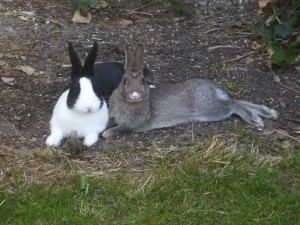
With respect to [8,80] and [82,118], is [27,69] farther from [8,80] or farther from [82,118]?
[82,118]

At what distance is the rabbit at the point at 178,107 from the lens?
582 cm

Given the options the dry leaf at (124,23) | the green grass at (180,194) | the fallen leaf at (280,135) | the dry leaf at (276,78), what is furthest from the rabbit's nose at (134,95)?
the dry leaf at (124,23)

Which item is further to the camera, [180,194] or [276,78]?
[276,78]

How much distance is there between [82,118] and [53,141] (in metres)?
0.26

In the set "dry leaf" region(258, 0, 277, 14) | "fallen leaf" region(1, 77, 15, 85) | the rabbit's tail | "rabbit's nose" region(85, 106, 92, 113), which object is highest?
"dry leaf" region(258, 0, 277, 14)

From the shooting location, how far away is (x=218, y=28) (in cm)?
731

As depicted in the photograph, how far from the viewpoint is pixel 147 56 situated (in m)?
6.77

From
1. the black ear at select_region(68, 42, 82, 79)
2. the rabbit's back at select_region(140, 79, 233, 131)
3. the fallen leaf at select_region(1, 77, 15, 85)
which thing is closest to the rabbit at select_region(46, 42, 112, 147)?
the black ear at select_region(68, 42, 82, 79)

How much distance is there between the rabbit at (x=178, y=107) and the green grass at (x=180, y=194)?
1.40 ft

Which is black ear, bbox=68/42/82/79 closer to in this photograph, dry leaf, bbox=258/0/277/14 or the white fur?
the white fur

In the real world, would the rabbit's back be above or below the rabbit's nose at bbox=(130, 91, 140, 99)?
below

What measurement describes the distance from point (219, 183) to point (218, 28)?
239cm

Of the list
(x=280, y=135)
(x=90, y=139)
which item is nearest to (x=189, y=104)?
(x=280, y=135)

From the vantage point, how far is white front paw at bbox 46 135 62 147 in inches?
221
